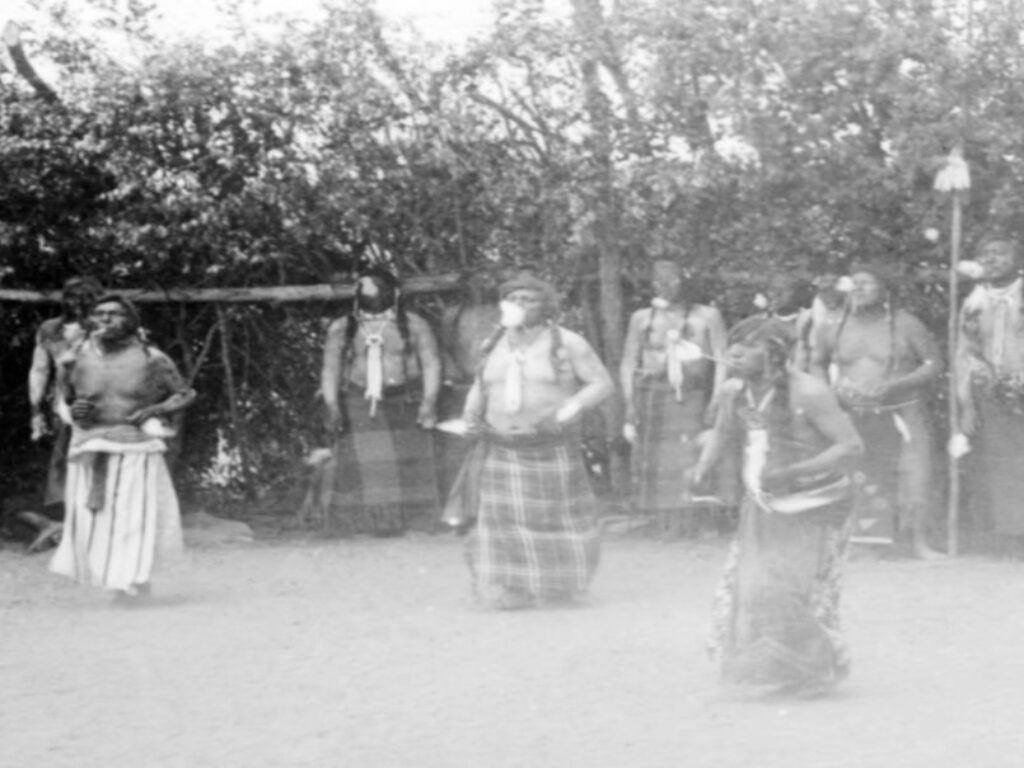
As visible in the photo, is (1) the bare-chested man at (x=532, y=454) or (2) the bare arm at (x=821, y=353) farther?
(2) the bare arm at (x=821, y=353)

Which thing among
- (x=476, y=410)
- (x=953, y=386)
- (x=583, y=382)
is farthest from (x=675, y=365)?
(x=476, y=410)

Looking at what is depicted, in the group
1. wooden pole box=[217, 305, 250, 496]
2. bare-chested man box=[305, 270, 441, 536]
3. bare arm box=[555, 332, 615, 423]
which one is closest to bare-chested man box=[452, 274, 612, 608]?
bare arm box=[555, 332, 615, 423]

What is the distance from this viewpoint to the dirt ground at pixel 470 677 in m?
7.77

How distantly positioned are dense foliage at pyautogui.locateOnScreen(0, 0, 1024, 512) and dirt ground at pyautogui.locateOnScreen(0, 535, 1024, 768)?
2362mm

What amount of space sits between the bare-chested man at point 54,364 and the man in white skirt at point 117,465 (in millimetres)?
696

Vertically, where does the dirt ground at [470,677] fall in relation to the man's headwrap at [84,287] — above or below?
below

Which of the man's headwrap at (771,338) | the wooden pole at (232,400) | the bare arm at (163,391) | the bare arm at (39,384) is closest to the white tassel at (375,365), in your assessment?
the wooden pole at (232,400)

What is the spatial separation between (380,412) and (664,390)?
6.28 ft

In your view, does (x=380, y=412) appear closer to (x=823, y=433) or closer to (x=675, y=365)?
(x=675, y=365)

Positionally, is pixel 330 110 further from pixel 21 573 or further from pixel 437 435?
pixel 21 573

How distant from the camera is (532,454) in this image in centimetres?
1190

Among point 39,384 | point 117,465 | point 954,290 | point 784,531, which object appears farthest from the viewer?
point 39,384

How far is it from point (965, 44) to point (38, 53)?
618 centimetres

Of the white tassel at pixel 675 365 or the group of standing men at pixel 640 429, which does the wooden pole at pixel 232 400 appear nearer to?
the group of standing men at pixel 640 429
